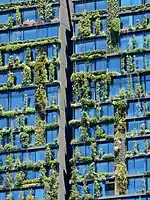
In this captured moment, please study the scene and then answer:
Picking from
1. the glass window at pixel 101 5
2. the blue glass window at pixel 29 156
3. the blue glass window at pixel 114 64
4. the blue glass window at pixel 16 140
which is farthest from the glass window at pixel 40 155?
the glass window at pixel 101 5

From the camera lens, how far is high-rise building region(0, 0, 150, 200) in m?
115

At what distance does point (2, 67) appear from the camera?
4766 inches

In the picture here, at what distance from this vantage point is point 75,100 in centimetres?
11838

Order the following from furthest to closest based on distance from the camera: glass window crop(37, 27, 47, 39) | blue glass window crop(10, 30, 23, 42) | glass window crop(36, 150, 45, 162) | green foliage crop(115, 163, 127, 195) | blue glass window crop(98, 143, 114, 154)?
blue glass window crop(10, 30, 23, 42), glass window crop(37, 27, 47, 39), glass window crop(36, 150, 45, 162), blue glass window crop(98, 143, 114, 154), green foliage crop(115, 163, 127, 195)

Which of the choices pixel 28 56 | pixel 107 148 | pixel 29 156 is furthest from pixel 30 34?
pixel 107 148

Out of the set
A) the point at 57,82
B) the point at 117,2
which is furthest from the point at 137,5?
the point at 57,82

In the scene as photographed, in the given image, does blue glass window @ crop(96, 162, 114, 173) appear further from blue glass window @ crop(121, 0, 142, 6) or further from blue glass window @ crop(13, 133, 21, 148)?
blue glass window @ crop(121, 0, 142, 6)

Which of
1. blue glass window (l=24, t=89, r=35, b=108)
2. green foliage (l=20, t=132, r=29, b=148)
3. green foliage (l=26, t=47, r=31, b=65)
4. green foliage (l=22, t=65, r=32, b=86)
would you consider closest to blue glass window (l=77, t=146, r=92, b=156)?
green foliage (l=20, t=132, r=29, b=148)

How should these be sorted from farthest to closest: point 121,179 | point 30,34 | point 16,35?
point 16,35, point 30,34, point 121,179

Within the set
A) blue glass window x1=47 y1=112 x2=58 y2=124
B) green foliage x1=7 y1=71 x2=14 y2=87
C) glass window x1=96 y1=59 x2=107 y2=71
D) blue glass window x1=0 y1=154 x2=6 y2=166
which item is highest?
glass window x1=96 y1=59 x2=107 y2=71

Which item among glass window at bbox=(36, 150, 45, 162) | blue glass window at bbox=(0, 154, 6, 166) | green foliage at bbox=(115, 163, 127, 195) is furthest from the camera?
blue glass window at bbox=(0, 154, 6, 166)

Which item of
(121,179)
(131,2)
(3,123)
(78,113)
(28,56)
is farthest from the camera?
(28,56)

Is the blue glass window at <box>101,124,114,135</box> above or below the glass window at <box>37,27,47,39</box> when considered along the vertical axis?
below

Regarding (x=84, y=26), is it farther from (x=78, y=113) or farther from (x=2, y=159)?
(x=2, y=159)
